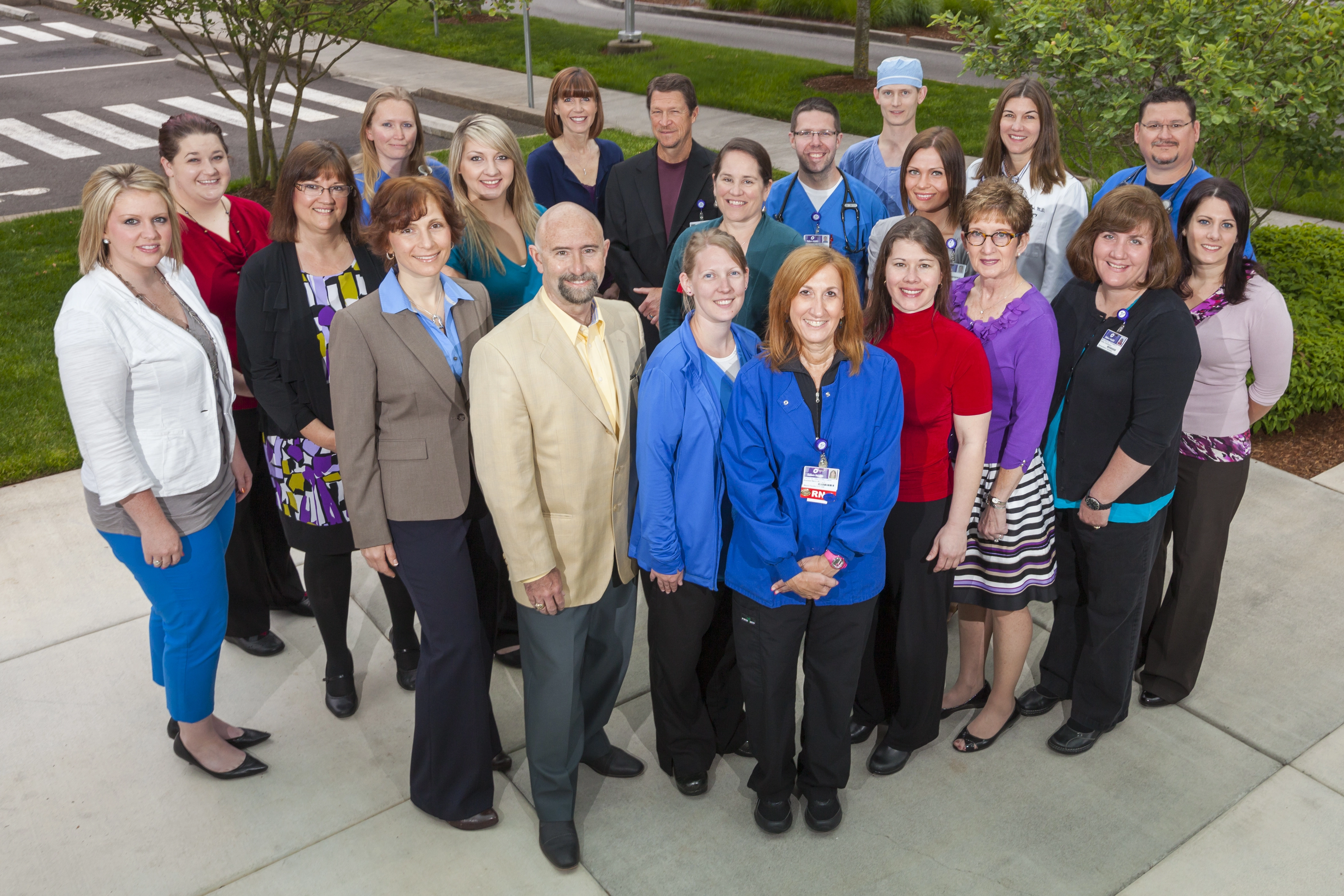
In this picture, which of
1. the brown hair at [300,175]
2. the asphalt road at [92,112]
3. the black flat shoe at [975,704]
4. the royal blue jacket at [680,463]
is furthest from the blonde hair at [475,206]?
the asphalt road at [92,112]

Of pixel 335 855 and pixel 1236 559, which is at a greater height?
pixel 1236 559

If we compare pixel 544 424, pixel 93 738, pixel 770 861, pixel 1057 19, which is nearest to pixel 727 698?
pixel 770 861

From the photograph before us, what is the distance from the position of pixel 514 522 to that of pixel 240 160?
473 inches

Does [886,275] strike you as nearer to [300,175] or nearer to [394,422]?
[394,422]

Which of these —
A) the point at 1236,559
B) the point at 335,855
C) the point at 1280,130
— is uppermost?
the point at 1280,130

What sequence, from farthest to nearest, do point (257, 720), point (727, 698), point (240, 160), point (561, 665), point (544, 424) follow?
1. point (240, 160)
2. point (257, 720)
3. point (727, 698)
4. point (561, 665)
5. point (544, 424)

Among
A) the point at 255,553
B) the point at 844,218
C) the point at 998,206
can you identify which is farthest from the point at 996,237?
the point at 255,553

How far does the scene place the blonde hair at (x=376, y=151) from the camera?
4.96m

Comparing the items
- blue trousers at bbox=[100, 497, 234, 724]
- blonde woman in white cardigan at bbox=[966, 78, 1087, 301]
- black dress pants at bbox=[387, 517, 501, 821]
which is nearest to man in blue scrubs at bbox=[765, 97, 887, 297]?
blonde woman in white cardigan at bbox=[966, 78, 1087, 301]

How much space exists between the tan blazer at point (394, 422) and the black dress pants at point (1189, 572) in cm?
279

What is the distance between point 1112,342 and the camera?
3773mm

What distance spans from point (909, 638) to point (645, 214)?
2607 mm

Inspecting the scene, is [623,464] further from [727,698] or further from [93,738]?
[93,738]

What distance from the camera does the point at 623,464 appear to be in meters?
3.66
